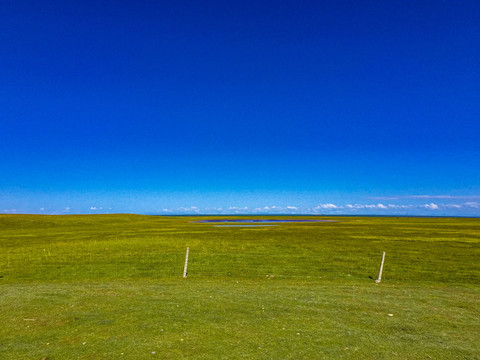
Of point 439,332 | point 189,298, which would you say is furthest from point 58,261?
point 439,332

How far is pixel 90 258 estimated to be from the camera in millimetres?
25438

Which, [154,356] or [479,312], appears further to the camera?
[479,312]

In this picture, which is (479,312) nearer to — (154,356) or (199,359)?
(199,359)

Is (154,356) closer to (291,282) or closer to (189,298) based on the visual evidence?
(189,298)

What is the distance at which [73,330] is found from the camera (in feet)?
27.3

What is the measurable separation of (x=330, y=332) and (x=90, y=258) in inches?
951

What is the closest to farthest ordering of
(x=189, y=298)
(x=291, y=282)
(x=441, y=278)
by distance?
(x=189, y=298), (x=291, y=282), (x=441, y=278)

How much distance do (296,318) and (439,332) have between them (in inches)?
172

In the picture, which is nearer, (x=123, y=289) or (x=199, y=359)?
(x=199, y=359)

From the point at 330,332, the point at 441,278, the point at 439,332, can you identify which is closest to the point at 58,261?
the point at 330,332

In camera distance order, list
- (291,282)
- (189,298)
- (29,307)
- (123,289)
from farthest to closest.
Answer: (291,282) → (123,289) → (189,298) → (29,307)

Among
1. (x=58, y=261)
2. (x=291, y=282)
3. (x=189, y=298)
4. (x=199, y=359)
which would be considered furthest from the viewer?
(x=58, y=261)

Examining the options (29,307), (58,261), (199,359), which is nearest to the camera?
(199,359)

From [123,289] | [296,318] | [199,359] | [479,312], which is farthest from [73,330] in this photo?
[479,312]
